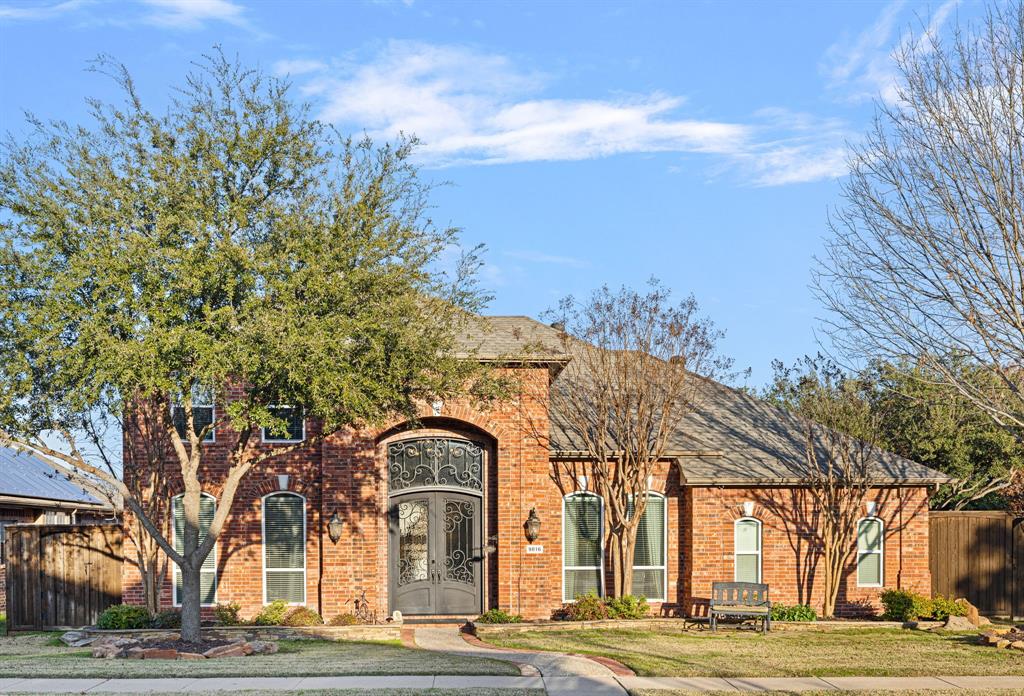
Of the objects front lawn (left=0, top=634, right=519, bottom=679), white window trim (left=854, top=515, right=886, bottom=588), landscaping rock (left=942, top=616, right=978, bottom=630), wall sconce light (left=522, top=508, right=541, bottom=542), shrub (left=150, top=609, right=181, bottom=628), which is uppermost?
wall sconce light (left=522, top=508, right=541, bottom=542)

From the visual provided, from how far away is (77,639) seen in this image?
62.1ft

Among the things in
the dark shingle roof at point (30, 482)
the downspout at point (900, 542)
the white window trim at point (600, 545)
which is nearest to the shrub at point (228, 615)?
the white window trim at point (600, 545)

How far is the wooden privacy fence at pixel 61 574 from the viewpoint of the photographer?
21203 mm

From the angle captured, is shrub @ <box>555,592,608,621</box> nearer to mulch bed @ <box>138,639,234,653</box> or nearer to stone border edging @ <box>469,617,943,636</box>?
stone border edging @ <box>469,617,943,636</box>

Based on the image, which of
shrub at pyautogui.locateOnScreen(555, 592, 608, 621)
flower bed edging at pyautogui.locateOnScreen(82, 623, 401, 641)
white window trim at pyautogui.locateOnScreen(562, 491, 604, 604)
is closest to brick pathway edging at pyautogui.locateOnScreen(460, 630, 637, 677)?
flower bed edging at pyautogui.locateOnScreen(82, 623, 401, 641)

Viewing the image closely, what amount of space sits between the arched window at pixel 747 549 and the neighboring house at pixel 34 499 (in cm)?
1503

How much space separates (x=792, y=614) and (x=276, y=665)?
10.6 meters

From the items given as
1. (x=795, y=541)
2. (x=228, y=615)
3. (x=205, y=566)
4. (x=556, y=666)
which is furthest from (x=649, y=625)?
(x=205, y=566)

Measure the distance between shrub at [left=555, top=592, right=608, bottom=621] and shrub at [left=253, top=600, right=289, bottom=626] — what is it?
5.36 meters

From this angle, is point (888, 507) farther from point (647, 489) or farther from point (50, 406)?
point (50, 406)

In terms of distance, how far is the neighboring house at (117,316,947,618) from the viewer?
70.0 feet

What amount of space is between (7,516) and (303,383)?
57.7 feet

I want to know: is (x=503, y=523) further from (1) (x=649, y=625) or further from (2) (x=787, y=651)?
(2) (x=787, y=651)

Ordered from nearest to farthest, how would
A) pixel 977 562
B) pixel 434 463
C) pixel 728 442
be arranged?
pixel 434 463, pixel 977 562, pixel 728 442
